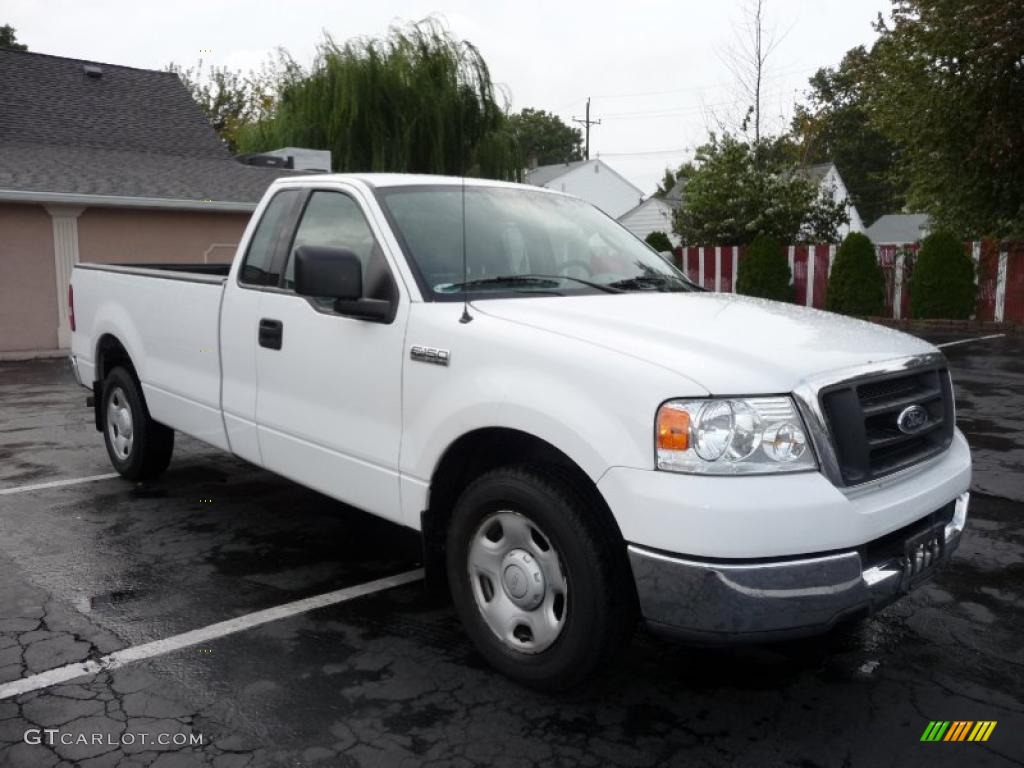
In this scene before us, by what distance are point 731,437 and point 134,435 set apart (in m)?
4.64

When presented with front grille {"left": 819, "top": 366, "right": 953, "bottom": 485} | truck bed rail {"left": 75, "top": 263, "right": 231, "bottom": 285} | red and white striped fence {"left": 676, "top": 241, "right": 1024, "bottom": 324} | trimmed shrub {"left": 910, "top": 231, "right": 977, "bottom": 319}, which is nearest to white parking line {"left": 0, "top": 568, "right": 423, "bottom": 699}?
truck bed rail {"left": 75, "top": 263, "right": 231, "bottom": 285}

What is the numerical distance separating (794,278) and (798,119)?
106 ft

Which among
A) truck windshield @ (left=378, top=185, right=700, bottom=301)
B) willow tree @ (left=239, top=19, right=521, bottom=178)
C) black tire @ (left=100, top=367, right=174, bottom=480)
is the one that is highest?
willow tree @ (left=239, top=19, right=521, bottom=178)

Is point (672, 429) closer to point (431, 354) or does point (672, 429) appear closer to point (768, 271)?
point (431, 354)

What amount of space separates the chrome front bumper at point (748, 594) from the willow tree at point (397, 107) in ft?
70.4

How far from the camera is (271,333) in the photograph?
452 centimetres

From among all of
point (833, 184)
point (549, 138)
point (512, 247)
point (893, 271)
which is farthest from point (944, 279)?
point (549, 138)

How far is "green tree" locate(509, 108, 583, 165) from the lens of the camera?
92750 millimetres

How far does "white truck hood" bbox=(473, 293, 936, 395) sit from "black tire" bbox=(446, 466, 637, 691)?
0.54m

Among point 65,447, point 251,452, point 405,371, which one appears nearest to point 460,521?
point 405,371

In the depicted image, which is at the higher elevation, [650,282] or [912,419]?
[650,282]

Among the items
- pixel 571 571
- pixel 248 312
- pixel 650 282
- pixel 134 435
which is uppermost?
pixel 650 282

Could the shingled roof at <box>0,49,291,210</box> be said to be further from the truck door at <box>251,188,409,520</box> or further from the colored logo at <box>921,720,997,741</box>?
the colored logo at <box>921,720,997,741</box>

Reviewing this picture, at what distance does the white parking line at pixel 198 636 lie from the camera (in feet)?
11.4
